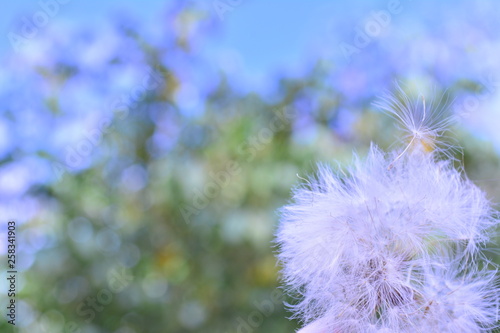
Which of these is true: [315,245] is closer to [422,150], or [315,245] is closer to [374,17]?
[422,150]

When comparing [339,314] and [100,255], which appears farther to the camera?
[100,255]

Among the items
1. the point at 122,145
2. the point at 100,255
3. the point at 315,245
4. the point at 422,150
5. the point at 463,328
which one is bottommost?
the point at 463,328

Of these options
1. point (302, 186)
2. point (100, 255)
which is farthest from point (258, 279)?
point (302, 186)

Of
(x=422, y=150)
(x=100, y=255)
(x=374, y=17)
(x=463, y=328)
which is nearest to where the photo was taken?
(x=463, y=328)

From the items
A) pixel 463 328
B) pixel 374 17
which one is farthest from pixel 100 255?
pixel 463 328

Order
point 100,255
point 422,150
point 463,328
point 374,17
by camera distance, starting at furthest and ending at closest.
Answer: point 100,255
point 374,17
point 422,150
point 463,328

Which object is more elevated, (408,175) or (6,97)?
(6,97)

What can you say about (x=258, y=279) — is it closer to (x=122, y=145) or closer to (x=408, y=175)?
(x=122, y=145)
